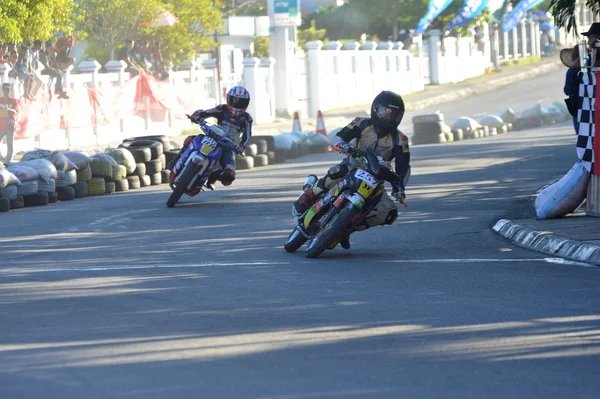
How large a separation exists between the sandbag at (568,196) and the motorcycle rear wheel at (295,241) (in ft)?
10.5

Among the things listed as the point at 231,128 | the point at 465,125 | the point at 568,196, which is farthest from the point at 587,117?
the point at 465,125

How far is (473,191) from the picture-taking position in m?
17.8

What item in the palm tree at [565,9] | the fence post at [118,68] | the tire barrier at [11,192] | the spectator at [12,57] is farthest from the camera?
the fence post at [118,68]

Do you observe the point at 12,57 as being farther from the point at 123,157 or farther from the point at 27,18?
the point at 123,157

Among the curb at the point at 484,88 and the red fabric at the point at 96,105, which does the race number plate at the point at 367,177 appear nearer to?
the red fabric at the point at 96,105

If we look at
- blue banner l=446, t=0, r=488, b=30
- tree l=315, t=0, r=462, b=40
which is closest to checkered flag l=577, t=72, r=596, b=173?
blue banner l=446, t=0, r=488, b=30

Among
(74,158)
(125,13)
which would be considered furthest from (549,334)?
(125,13)

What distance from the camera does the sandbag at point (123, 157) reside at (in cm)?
1995

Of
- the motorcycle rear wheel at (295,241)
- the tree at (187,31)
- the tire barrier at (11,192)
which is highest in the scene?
the tree at (187,31)

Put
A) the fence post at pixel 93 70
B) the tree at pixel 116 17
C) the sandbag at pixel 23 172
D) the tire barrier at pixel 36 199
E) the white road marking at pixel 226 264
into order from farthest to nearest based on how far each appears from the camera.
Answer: the tree at pixel 116 17 → the fence post at pixel 93 70 → the tire barrier at pixel 36 199 → the sandbag at pixel 23 172 → the white road marking at pixel 226 264

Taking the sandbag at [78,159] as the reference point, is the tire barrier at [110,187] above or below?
below

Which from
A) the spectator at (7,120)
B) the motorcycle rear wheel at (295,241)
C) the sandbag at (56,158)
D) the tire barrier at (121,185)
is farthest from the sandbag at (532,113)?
the motorcycle rear wheel at (295,241)

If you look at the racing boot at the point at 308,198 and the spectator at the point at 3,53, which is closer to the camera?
the racing boot at the point at 308,198

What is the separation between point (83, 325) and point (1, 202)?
9.31m
